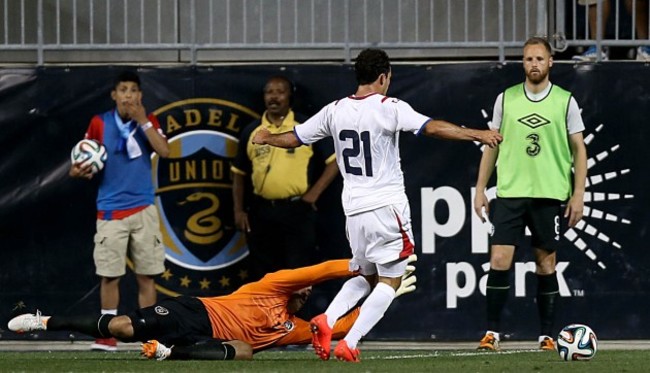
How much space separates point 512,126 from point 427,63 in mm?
1987

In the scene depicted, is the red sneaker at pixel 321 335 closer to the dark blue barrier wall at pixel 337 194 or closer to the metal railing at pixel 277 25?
the dark blue barrier wall at pixel 337 194

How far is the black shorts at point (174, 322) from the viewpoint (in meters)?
10.3

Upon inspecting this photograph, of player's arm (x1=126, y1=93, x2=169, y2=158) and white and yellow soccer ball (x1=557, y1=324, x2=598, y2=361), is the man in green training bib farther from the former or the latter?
player's arm (x1=126, y1=93, x2=169, y2=158)

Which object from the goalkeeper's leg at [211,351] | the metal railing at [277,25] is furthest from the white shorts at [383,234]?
the metal railing at [277,25]

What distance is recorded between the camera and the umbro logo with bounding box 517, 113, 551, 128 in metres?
11.4

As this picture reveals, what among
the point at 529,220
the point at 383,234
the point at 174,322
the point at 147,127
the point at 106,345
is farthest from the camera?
the point at 147,127

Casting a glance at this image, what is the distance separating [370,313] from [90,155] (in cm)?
363

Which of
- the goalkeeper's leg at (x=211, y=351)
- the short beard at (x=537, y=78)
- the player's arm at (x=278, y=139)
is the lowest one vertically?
the goalkeeper's leg at (x=211, y=351)

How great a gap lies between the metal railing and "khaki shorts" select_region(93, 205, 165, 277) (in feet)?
5.23

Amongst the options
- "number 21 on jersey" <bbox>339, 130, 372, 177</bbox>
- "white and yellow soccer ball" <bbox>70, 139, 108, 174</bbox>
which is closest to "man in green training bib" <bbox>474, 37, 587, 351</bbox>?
"number 21 on jersey" <bbox>339, 130, 372, 177</bbox>

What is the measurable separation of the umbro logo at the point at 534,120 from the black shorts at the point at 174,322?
9.22 feet

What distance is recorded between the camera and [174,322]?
10.3 m

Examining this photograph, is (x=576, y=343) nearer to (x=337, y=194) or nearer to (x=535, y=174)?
(x=535, y=174)

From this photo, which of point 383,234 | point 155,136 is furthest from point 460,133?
point 155,136
